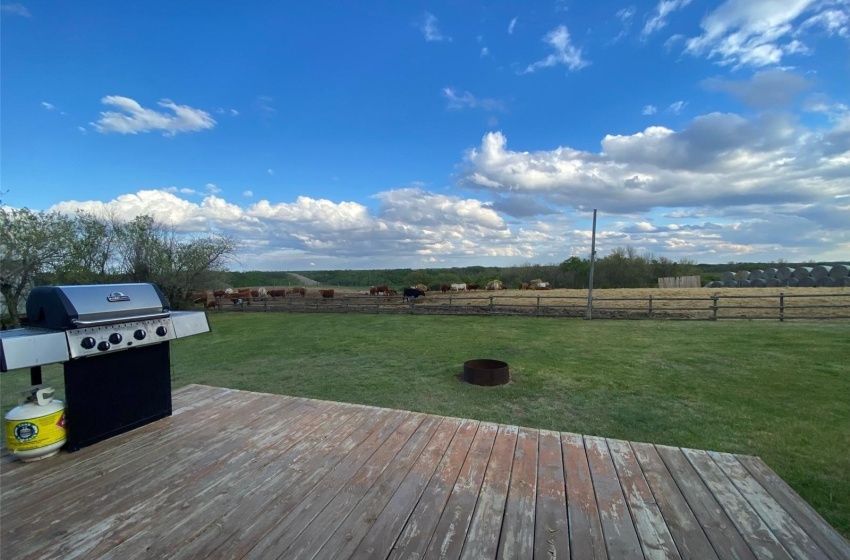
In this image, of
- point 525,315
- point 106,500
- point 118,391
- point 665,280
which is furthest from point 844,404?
point 665,280

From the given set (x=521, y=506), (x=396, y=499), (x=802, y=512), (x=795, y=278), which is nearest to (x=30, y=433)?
(x=396, y=499)

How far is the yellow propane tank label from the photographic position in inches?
81.3

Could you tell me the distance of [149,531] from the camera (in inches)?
61.0

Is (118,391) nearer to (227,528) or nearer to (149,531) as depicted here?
(149,531)

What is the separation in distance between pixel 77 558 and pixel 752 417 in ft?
18.0

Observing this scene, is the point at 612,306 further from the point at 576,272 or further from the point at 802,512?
the point at 576,272

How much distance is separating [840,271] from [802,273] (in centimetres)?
235

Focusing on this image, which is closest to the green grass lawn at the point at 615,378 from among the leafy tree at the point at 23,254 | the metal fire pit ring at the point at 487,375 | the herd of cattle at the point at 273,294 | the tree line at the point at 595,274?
the metal fire pit ring at the point at 487,375

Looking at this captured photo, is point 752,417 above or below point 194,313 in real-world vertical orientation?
below

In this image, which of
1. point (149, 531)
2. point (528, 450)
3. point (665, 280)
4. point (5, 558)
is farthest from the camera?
point (665, 280)

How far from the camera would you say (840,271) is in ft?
79.3

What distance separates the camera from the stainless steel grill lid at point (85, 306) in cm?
206

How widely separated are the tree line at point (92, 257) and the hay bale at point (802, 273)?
38.2 m

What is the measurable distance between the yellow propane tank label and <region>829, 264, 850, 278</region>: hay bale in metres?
36.6
